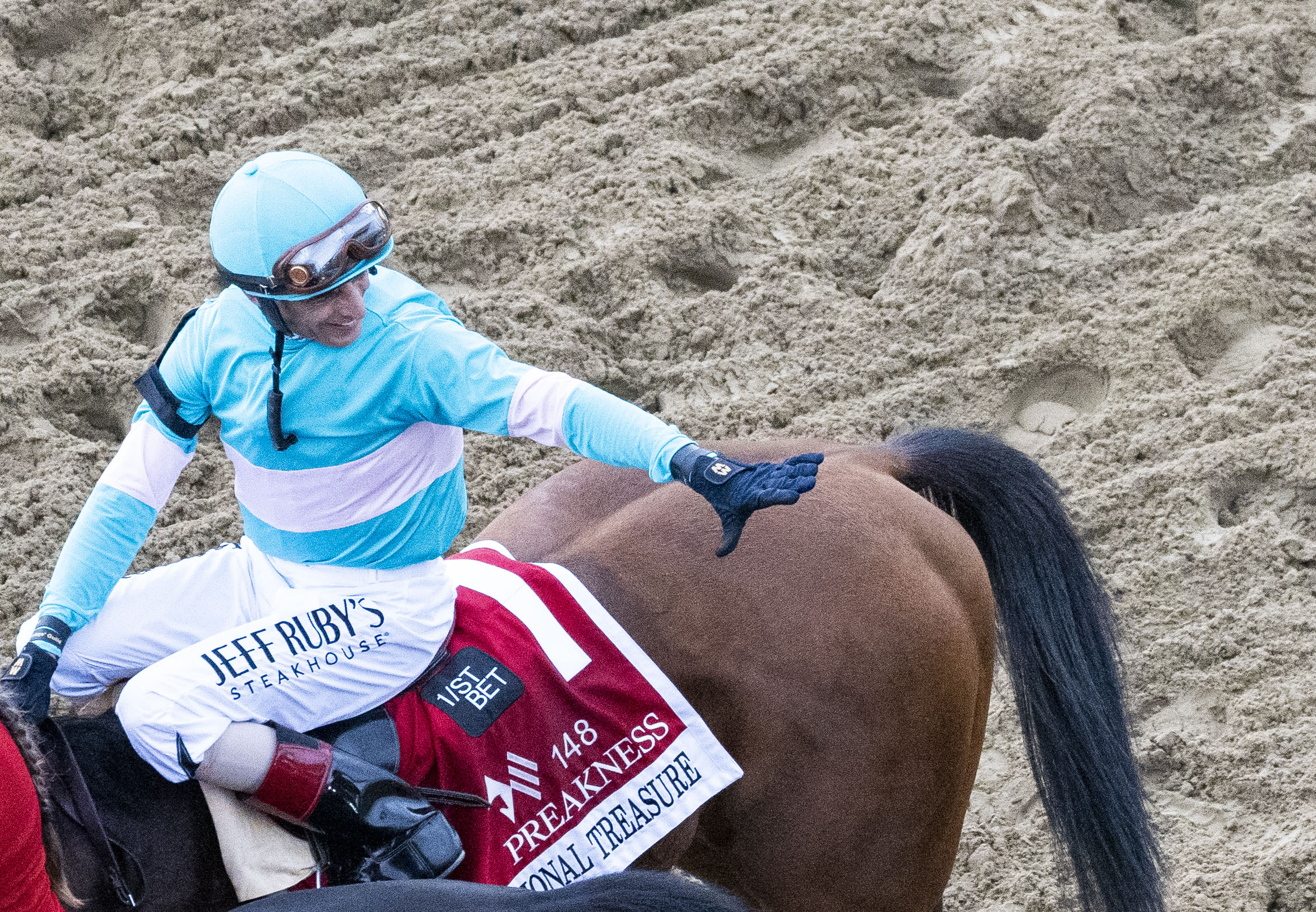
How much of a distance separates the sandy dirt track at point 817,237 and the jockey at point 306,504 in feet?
4.87

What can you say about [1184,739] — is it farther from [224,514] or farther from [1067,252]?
[224,514]

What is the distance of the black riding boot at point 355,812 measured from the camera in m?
2.21

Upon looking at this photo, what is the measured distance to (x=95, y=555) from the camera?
2.37m

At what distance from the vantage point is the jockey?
2189 millimetres

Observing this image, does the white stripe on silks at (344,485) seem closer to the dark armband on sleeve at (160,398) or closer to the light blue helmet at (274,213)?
the dark armband on sleeve at (160,398)

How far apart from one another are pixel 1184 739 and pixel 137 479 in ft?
9.03

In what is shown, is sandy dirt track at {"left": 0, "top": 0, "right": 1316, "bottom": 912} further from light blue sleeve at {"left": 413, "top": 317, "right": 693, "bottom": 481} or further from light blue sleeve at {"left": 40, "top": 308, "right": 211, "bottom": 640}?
light blue sleeve at {"left": 413, "top": 317, "right": 693, "bottom": 481}

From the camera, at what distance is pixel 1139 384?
4.05 meters

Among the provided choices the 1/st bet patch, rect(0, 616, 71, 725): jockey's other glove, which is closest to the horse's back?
the 1/st bet patch

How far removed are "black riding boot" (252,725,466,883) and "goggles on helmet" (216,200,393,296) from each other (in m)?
0.83

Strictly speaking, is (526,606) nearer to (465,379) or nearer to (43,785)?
(465,379)

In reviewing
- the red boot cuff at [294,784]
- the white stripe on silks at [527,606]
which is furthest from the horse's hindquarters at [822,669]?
the red boot cuff at [294,784]

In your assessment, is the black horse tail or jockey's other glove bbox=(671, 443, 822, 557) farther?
the black horse tail

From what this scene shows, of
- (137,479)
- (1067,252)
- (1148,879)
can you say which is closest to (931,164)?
(1067,252)
